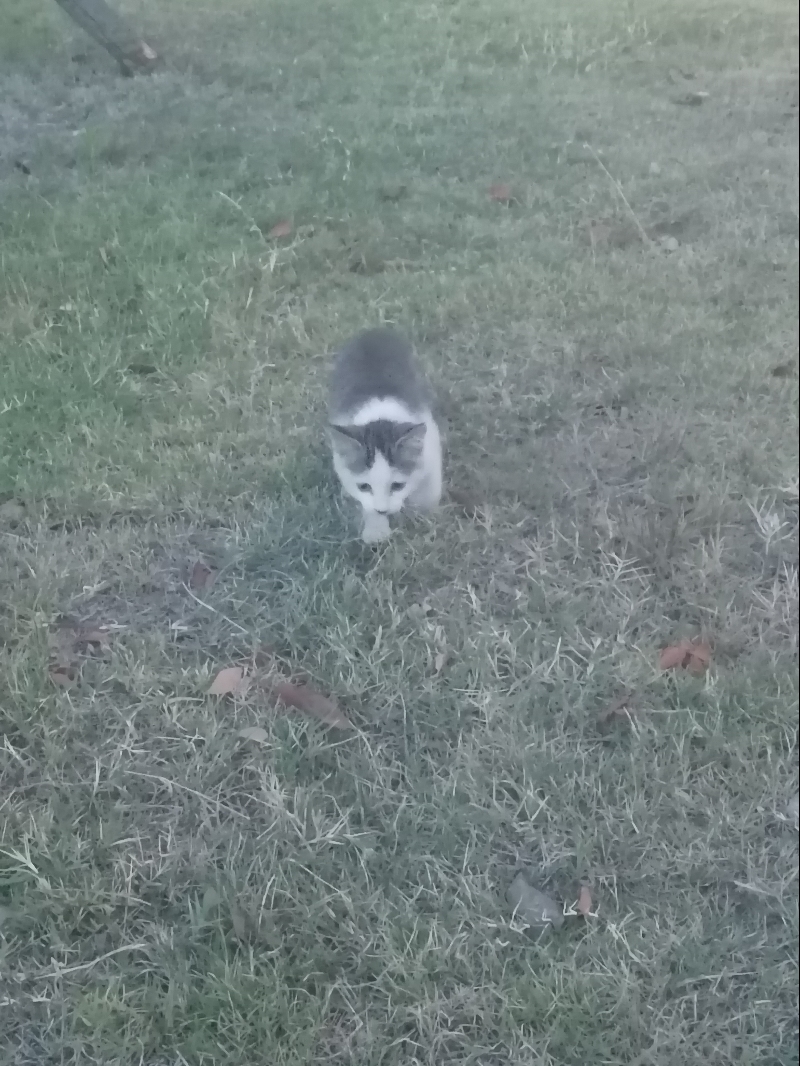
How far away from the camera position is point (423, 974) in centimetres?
85

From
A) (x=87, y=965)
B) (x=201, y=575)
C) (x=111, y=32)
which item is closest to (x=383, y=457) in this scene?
(x=201, y=575)

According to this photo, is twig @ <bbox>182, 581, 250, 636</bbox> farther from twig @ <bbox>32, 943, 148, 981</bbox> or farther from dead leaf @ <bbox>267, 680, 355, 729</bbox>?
twig @ <bbox>32, 943, 148, 981</bbox>

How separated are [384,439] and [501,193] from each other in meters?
0.39

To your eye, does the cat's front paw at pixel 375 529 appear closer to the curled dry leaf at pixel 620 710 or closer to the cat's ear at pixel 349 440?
the cat's ear at pixel 349 440

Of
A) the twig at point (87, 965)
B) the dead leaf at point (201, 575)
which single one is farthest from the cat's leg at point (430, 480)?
the twig at point (87, 965)

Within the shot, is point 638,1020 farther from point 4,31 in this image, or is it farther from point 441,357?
point 4,31

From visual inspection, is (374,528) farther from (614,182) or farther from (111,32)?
(111,32)

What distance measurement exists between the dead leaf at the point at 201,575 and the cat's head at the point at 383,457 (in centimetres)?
26

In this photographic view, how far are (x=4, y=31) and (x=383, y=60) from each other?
41cm

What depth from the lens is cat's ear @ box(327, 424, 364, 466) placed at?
129 cm

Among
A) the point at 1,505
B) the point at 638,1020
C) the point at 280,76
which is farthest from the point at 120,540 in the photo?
the point at 638,1020

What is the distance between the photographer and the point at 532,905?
2.92ft

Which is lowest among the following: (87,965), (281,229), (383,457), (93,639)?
(87,965)

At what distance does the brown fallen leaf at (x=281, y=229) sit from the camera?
1.19 meters
